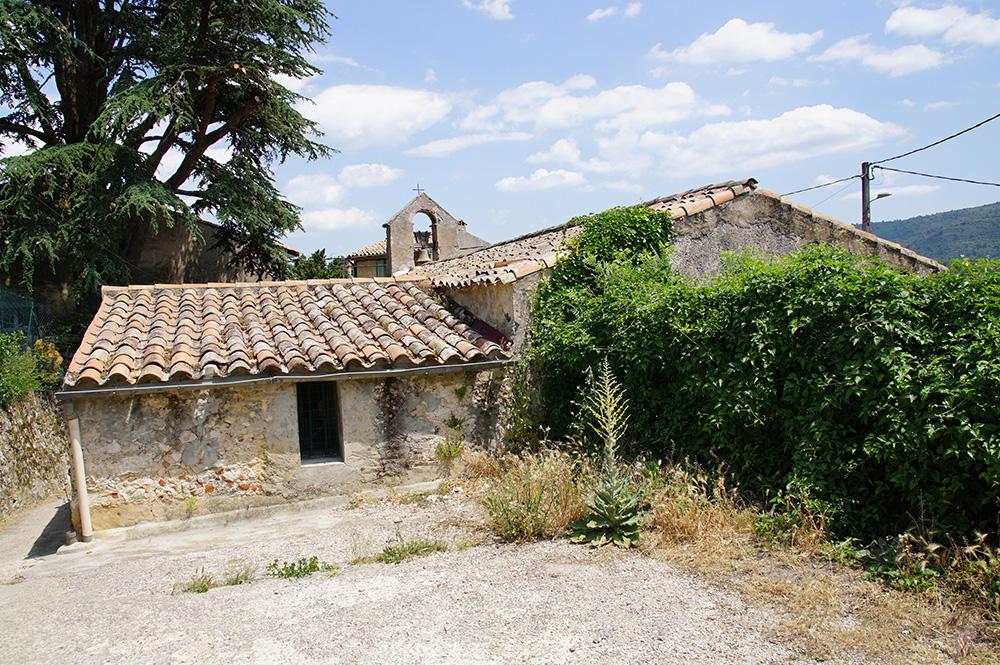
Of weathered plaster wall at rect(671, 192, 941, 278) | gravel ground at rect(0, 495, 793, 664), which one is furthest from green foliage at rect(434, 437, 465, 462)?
weathered plaster wall at rect(671, 192, 941, 278)

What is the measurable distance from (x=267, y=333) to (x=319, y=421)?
5.07 ft

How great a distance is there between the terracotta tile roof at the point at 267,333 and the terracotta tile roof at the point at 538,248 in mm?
869

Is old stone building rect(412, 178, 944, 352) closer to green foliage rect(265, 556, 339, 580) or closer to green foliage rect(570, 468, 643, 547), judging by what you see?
green foliage rect(570, 468, 643, 547)

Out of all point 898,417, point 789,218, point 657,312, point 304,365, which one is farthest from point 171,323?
point 789,218

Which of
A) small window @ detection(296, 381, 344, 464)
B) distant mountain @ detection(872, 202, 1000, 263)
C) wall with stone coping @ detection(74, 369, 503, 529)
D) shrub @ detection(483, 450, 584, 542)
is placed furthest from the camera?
distant mountain @ detection(872, 202, 1000, 263)

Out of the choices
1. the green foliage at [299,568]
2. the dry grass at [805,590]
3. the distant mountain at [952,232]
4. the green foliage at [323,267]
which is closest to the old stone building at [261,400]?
the green foliage at [299,568]

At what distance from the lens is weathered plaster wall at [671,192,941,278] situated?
38.2ft

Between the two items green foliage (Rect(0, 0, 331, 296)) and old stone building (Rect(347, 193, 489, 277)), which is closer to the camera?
green foliage (Rect(0, 0, 331, 296))

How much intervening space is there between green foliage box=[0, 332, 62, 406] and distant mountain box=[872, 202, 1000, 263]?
1722 inches

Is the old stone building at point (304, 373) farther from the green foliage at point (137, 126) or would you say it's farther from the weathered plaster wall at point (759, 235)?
the green foliage at point (137, 126)

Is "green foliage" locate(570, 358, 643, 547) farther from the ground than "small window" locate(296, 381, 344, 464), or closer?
closer

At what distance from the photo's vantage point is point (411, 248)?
28.4 metres

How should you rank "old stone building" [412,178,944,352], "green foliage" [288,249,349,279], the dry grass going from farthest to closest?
"green foliage" [288,249,349,279] → "old stone building" [412,178,944,352] → the dry grass

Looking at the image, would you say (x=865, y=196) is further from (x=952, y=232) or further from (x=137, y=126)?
(x=952, y=232)
